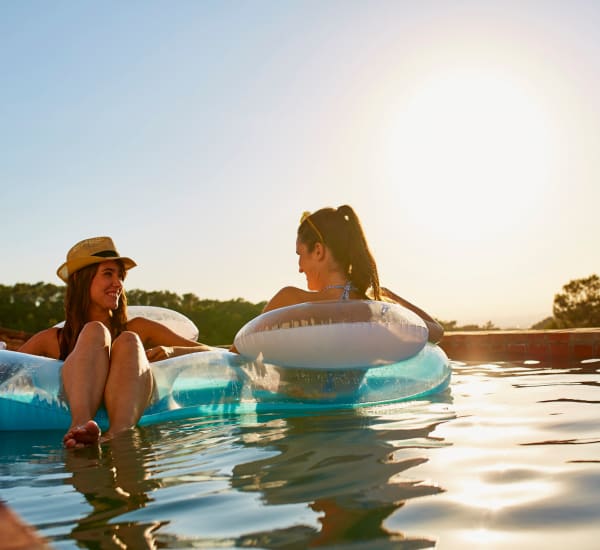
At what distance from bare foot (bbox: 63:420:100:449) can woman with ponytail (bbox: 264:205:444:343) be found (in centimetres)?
137

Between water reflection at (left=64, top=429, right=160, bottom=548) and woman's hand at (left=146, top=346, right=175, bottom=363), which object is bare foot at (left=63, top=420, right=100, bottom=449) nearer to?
water reflection at (left=64, top=429, right=160, bottom=548)

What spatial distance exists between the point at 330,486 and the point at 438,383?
7.92 ft

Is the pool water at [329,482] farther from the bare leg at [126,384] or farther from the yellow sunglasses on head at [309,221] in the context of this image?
the yellow sunglasses on head at [309,221]

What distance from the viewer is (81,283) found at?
12.4ft

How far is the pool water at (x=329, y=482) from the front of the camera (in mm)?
1516

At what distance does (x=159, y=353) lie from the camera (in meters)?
3.79

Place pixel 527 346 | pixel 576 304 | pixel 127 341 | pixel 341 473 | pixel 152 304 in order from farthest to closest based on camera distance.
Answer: pixel 576 304 < pixel 152 304 < pixel 527 346 < pixel 127 341 < pixel 341 473

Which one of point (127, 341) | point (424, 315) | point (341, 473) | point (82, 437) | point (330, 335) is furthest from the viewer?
point (424, 315)

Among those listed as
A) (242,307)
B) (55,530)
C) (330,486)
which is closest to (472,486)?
(330,486)

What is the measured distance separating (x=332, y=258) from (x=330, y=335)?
0.57 meters

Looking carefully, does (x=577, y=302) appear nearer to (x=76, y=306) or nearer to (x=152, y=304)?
(x=152, y=304)

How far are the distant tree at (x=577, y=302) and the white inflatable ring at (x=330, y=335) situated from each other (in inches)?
489

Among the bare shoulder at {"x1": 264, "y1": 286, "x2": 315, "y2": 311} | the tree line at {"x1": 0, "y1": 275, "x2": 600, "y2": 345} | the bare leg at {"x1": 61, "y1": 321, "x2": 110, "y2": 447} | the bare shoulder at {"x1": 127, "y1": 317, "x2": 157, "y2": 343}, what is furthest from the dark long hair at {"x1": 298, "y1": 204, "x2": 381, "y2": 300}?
the tree line at {"x1": 0, "y1": 275, "x2": 600, "y2": 345}

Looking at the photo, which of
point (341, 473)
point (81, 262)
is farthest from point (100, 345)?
point (341, 473)
